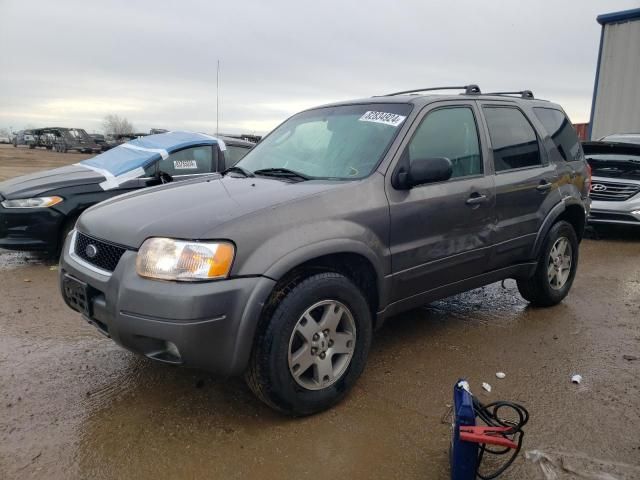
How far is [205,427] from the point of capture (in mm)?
2734

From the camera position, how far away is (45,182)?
226 inches

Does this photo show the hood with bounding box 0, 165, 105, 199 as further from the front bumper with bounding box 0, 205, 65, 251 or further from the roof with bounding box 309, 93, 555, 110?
the roof with bounding box 309, 93, 555, 110

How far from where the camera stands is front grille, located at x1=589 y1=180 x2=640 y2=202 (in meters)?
7.91

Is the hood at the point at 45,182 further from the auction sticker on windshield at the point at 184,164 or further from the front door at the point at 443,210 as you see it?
the front door at the point at 443,210

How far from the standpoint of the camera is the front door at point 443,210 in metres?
3.19

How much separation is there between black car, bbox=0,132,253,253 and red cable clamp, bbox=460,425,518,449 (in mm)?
4038

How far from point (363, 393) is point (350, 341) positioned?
404 millimetres

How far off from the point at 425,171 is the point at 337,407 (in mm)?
1450

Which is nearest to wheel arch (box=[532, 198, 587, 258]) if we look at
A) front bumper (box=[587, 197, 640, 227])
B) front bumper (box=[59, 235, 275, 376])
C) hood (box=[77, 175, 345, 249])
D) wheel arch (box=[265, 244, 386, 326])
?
wheel arch (box=[265, 244, 386, 326])

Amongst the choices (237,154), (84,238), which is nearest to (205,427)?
(84,238)

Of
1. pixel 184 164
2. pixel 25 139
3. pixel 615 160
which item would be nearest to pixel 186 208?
pixel 184 164

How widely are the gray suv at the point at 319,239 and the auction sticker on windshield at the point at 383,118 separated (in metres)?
0.01

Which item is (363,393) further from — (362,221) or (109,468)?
(109,468)

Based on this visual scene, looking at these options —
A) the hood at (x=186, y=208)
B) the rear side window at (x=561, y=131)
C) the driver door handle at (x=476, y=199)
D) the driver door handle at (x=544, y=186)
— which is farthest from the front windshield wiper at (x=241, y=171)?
the rear side window at (x=561, y=131)
